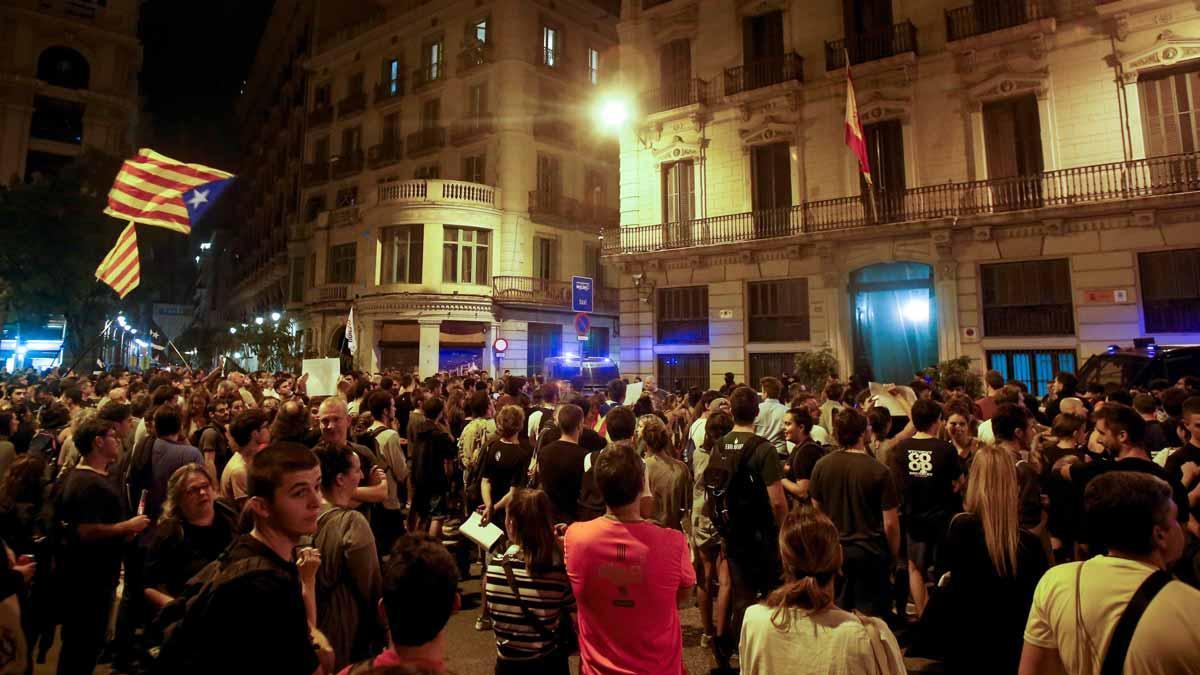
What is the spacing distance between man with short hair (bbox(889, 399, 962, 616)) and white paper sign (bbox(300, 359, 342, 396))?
31.4 feet

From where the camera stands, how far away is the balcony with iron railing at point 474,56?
96.2 feet

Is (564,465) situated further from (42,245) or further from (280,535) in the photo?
(42,245)

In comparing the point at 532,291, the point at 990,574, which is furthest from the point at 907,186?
the point at 532,291

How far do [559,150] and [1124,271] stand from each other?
2371 cm

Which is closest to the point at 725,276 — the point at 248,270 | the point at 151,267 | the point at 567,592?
the point at 567,592

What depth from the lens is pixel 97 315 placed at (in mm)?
31375

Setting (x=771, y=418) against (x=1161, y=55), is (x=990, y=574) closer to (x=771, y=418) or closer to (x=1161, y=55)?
(x=771, y=418)

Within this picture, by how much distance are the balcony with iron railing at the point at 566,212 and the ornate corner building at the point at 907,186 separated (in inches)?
285

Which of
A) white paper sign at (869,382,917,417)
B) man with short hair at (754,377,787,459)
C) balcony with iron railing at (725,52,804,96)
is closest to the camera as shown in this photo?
white paper sign at (869,382,917,417)

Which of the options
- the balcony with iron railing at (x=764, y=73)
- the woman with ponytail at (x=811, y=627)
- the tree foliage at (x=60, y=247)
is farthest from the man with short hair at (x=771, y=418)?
the tree foliage at (x=60, y=247)

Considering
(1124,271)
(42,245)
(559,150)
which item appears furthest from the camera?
(559,150)

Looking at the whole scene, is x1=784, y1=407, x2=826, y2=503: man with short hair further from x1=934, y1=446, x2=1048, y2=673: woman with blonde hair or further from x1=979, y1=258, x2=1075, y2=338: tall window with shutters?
x1=979, y1=258, x2=1075, y2=338: tall window with shutters

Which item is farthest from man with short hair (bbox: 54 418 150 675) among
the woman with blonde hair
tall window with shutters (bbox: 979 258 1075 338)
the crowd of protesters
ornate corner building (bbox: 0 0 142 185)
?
ornate corner building (bbox: 0 0 142 185)

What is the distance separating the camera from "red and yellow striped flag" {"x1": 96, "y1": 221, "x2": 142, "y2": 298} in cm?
1365
